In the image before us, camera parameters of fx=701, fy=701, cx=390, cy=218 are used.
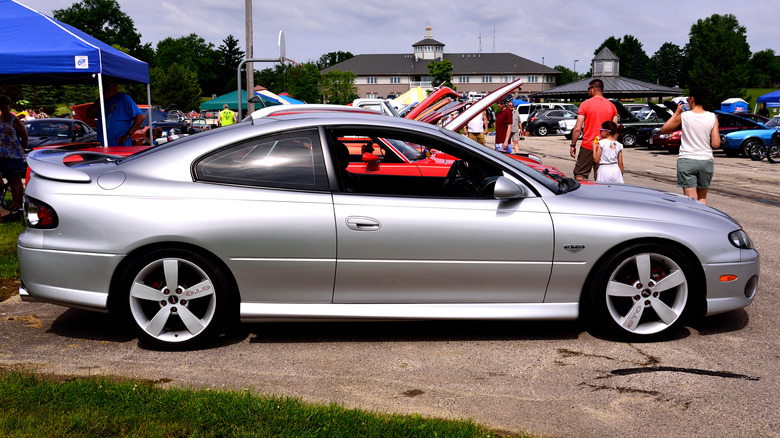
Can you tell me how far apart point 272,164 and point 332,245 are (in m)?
0.67

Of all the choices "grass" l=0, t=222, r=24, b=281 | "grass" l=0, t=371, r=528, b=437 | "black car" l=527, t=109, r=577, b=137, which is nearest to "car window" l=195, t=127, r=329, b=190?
"grass" l=0, t=371, r=528, b=437

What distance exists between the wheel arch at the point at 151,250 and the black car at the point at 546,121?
41393 mm

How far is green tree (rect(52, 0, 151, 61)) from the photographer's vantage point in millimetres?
103625

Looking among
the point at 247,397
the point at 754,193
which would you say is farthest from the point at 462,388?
the point at 754,193

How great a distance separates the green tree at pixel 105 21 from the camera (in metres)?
104

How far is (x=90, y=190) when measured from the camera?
4.35m

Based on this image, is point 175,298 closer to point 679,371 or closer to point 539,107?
point 679,371

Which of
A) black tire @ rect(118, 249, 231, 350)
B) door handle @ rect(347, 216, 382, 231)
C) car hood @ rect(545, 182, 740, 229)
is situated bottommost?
black tire @ rect(118, 249, 231, 350)

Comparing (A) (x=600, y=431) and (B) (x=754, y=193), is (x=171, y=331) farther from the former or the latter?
(B) (x=754, y=193)

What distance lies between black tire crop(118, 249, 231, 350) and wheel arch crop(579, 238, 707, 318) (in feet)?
7.49

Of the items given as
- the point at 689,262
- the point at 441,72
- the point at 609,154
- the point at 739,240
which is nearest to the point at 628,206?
the point at 689,262

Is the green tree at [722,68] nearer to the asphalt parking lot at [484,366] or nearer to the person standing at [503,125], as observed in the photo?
the person standing at [503,125]

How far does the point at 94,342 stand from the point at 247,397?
1.64m

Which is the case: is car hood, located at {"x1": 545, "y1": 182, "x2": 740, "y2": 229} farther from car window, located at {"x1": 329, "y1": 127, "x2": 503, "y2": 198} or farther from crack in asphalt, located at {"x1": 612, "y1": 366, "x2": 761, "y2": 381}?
crack in asphalt, located at {"x1": 612, "y1": 366, "x2": 761, "y2": 381}
